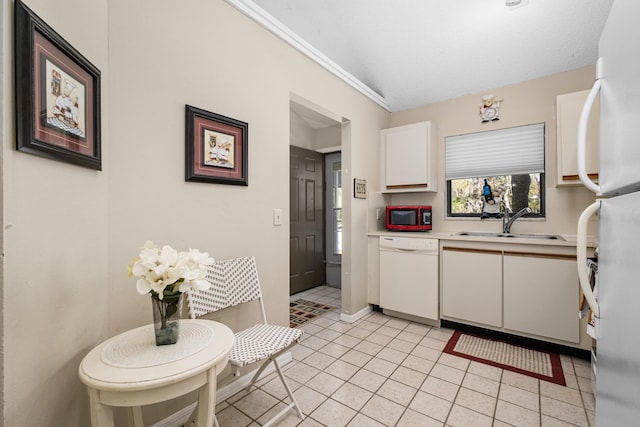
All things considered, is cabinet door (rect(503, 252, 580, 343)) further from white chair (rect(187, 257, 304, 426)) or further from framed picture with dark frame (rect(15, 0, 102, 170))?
framed picture with dark frame (rect(15, 0, 102, 170))

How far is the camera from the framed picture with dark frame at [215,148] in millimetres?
1636

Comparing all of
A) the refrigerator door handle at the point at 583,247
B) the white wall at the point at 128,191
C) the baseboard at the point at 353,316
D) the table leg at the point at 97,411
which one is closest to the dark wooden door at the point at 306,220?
the baseboard at the point at 353,316

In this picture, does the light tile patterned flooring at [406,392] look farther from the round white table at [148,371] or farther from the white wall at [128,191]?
the round white table at [148,371]

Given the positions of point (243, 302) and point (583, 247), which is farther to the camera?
point (243, 302)

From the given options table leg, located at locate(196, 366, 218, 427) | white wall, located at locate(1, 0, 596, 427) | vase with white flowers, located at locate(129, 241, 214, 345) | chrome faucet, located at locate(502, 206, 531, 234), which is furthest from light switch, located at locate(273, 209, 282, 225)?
chrome faucet, located at locate(502, 206, 531, 234)

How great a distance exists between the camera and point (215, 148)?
1762mm

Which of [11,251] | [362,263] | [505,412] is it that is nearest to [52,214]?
[11,251]

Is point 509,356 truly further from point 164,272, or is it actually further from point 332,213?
point 332,213

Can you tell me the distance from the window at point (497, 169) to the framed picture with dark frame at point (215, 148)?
2490 mm

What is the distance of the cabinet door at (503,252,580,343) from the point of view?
2223 mm

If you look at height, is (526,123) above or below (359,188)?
above

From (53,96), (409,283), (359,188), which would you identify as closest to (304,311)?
(409,283)

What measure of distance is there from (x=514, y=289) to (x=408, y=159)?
1671mm

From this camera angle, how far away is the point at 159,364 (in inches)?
39.4
